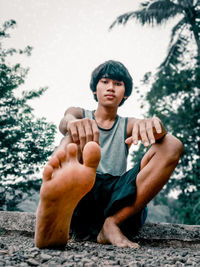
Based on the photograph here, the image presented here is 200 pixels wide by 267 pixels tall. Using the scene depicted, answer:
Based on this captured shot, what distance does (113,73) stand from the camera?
163cm

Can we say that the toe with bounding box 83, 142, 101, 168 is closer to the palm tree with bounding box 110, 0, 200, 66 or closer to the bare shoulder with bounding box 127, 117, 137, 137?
the bare shoulder with bounding box 127, 117, 137, 137

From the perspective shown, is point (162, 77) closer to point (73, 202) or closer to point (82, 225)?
point (82, 225)

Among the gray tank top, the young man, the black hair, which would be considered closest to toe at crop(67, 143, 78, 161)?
the young man

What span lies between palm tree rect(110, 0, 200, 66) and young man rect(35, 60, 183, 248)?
427cm

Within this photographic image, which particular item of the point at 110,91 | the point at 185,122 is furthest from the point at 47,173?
the point at 185,122

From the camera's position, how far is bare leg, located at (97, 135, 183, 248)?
1.20m

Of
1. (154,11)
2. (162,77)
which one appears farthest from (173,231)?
(154,11)

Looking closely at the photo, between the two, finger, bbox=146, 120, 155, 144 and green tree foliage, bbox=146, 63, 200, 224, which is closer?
finger, bbox=146, 120, 155, 144

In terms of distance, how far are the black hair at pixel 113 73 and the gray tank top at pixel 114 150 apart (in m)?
0.30

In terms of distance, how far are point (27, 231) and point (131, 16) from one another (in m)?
5.25

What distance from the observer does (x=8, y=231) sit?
169 centimetres

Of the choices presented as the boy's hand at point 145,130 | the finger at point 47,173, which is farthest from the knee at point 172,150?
the finger at point 47,173

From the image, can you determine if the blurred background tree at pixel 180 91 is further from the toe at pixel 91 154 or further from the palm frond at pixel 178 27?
the toe at pixel 91 154

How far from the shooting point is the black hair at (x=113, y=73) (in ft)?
5.38
